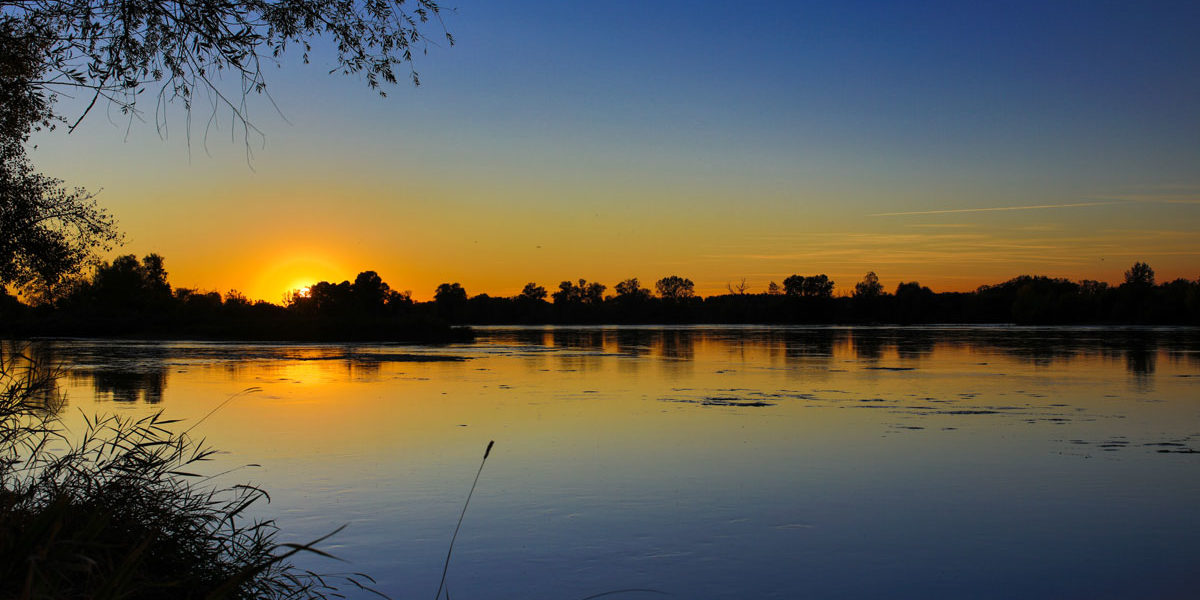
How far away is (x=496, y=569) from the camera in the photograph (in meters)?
6.37

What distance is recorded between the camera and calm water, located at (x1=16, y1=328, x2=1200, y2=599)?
6348 millimetres

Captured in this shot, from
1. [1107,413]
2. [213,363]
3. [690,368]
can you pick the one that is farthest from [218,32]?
[213,363]

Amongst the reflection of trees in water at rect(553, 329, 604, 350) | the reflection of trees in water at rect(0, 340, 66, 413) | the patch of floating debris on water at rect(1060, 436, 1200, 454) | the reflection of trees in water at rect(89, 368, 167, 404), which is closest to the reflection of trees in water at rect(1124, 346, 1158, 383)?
the patch of floating debris on water at rect(1060, 436, 1200, 454)

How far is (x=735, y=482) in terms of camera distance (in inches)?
367

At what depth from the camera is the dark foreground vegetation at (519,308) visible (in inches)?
2218

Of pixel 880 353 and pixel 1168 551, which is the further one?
pixel 880 353

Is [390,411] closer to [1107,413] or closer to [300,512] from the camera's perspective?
[300,512]

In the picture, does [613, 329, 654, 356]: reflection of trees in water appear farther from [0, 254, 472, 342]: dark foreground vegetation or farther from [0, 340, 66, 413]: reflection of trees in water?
[0, 340, 66, 413]: reflection of trees in water

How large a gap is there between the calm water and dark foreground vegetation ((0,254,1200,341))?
6241 mm

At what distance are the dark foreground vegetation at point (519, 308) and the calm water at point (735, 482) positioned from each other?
246 inches

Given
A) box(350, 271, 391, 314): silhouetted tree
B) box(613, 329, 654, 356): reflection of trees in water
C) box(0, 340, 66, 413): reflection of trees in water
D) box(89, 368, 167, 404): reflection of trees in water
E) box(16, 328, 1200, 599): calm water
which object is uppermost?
box(350, 271, 391, 314): silhouetted tree

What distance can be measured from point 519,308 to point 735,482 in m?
128

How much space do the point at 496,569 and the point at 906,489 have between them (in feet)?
15.9

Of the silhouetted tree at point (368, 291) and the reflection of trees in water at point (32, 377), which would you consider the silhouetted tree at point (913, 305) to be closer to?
the silhouetted tree at point (368, 291)
